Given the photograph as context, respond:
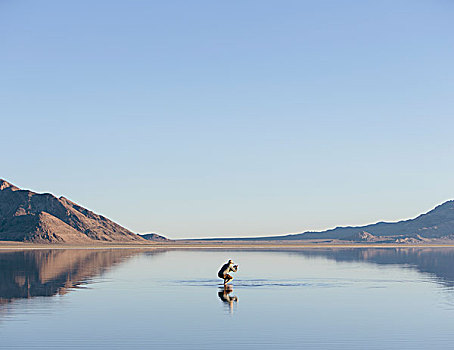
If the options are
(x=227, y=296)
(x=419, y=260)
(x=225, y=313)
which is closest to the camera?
(x=225, y=313)

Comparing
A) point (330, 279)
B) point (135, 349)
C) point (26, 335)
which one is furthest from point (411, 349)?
point (330, 279)

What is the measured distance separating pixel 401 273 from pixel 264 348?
38.6 metres

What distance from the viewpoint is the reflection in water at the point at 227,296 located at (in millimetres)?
34234

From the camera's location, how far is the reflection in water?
1348 inches

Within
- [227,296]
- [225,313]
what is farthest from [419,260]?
[225,313]

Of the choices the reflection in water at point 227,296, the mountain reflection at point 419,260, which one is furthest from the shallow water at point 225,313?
the mountain reflection at point 419,260

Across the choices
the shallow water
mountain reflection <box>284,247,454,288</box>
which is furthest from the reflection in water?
mountain reflection <box>284,247,454,288</box>

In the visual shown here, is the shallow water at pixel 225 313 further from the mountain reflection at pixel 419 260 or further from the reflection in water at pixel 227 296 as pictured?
the mountain reflection at pixel 419 260

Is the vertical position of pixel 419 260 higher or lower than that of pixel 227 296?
higher

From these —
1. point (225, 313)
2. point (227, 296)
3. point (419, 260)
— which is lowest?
point (225, 313)

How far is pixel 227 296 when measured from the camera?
37656mm

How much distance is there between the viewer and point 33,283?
4434 cm

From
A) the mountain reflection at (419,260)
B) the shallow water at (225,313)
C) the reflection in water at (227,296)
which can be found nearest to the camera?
the shallow water at (225,313)

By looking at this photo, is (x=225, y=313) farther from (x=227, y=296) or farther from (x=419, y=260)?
(x=419, y=260)
